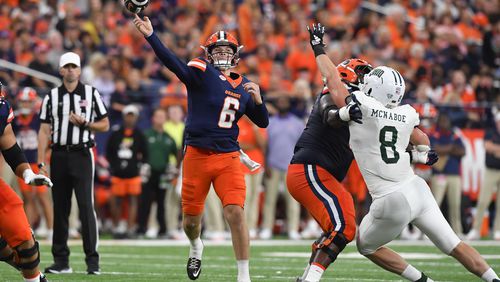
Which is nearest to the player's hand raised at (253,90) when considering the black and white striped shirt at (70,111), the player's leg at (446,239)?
the player's leg at (446,239)

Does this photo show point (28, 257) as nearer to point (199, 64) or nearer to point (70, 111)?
point (199, 64)

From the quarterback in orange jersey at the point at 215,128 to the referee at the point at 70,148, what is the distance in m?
1.65

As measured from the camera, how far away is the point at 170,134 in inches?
610

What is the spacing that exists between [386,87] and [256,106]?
1.40 metres

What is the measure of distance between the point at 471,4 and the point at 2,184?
14.8 m

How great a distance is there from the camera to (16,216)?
723cm

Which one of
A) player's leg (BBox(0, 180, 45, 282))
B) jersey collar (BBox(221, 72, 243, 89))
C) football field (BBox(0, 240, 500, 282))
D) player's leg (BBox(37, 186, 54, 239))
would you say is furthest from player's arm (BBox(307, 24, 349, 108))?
player's leg (BBox(37, 186, 54, 239))

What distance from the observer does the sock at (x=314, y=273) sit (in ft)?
24.6

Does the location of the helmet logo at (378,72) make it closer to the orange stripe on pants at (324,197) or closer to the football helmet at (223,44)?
the orange stripe on pants at (324,197)

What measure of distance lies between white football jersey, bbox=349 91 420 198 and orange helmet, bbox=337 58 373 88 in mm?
743

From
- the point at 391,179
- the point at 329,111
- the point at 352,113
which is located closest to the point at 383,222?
the point at 391,179

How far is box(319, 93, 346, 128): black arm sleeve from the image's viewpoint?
7620mm

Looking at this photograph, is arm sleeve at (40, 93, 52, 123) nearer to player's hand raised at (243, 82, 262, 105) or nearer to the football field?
the football field

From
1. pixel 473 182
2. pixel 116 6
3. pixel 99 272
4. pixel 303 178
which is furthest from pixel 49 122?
pixel 116 6
